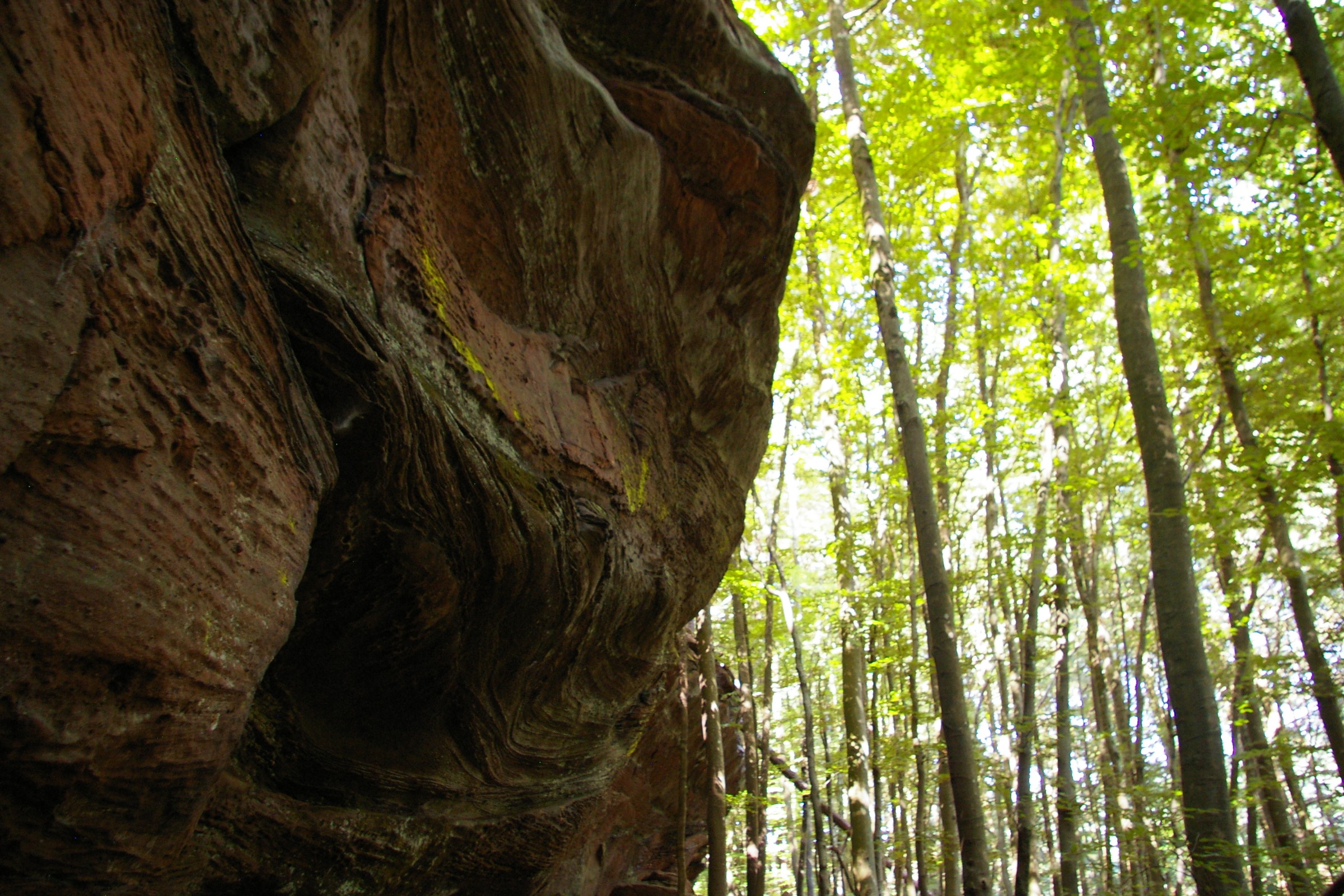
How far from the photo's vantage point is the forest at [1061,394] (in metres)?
5.91

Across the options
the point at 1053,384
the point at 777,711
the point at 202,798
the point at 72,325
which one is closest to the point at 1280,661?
the point at 1053,384

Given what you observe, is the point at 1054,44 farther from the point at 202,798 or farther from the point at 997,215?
the point at 997,215

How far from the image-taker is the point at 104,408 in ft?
6.57

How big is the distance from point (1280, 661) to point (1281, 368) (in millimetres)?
3768

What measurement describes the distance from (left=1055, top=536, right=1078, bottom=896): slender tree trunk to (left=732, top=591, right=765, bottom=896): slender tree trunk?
4.23 meters

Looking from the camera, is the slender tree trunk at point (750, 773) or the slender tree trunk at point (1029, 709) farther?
the slender tree trunk at point (750, 773)

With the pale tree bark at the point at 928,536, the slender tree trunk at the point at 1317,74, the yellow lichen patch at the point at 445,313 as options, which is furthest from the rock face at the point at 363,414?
the slender tree trunk at the point at 1317,74

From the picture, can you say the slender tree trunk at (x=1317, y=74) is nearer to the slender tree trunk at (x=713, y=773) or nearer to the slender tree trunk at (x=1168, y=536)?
the slender tree trunk at (x=1168, y=536)

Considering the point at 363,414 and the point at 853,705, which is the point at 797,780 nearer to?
the point at 853,705

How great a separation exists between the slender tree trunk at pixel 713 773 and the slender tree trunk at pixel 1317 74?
6.43m

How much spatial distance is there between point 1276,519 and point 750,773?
865 cm

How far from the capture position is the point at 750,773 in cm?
1327

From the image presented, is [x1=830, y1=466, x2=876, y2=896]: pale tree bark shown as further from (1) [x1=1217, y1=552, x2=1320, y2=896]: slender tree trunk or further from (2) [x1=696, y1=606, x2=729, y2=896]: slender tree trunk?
(1) [x1=1217, y1=552, x2=1320, y2=896]: slender tree trunk

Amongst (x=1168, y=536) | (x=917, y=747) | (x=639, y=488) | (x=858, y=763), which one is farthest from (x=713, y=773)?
(x=917, y=747)
